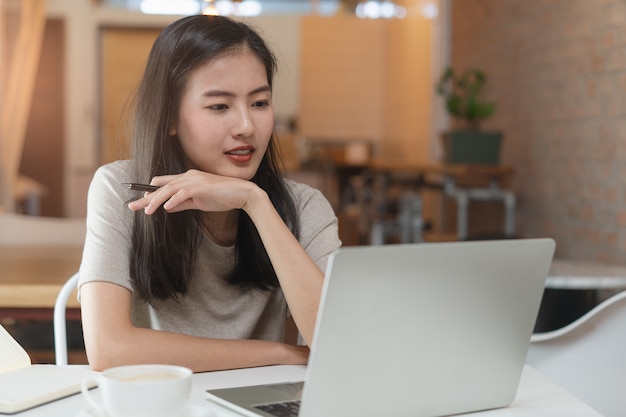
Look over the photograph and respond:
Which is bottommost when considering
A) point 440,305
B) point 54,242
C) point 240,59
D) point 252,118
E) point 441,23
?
point 54,242

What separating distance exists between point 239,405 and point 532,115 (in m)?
3.72

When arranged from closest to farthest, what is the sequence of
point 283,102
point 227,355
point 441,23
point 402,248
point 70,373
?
point 402,248
point 70,373
point 227,355
point 441,23
point 283,102

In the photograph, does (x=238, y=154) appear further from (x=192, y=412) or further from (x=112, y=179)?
(x=192, y=412)

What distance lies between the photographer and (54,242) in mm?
3008

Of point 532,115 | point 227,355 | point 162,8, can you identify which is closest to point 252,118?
point 227,355

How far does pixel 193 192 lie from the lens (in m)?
1.29

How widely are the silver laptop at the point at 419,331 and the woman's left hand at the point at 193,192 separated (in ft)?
1.10

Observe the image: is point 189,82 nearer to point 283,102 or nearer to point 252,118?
point 252,118

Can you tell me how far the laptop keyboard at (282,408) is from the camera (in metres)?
0.95

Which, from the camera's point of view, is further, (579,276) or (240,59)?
(579,276)

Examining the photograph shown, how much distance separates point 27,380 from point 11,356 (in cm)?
9

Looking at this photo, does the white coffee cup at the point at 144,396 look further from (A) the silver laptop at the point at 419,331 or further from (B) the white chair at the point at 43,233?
(B) the white chair at the point at 43,233

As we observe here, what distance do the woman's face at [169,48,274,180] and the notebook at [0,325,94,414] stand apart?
439 mm

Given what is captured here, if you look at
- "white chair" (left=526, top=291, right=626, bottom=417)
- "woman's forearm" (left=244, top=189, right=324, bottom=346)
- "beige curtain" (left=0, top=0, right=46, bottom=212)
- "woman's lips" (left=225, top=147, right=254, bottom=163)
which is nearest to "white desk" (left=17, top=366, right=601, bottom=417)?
"woman's forearm" (left=244, top=189, right=324, bottom=346)
